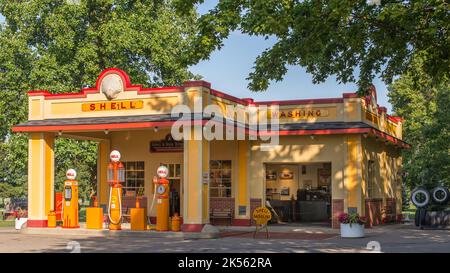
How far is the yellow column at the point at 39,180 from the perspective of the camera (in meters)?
23.7

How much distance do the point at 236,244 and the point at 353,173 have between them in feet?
27.8

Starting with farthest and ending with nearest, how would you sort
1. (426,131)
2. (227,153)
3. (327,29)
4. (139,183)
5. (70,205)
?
(426,131) → (139,183) → (227,153) → (70,205) → (327,29)

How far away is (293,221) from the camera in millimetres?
29750

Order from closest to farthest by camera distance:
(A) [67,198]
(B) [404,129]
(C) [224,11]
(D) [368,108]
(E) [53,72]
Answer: (C) [224,11] < (A) [67,198] < (D) [368,108] < (E) [53,72] < (B) [404,129]

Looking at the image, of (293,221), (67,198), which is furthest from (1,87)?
(293,221)

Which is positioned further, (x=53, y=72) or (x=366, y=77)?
(x=53, y=72)

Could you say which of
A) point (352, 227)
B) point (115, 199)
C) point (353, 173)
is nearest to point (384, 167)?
point (353, 173)

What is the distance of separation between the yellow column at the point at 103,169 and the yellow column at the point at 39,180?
4.69 m

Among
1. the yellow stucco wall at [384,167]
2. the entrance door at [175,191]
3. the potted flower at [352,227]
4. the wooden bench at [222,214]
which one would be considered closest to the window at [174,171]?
the entrance door at [175,191]

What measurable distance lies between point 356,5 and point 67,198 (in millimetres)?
13200

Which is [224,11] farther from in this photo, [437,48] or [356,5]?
[437,48]

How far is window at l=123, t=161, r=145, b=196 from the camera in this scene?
28.1 meters

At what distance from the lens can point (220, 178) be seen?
89.5 ft

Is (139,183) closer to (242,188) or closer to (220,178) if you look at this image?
(220,178)
